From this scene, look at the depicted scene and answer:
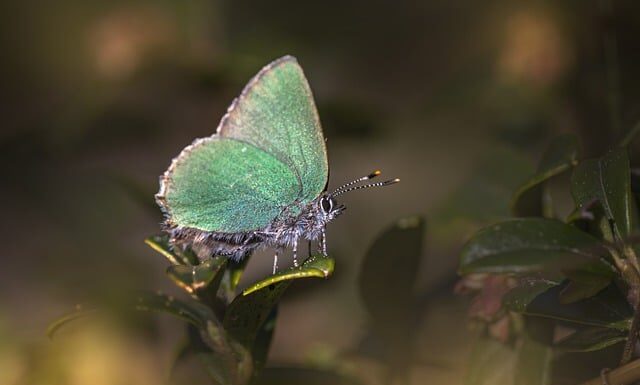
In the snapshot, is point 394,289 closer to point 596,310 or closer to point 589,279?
point 596,310

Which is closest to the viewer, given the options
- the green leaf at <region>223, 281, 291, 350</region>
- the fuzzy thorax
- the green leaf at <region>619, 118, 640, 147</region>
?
the green leaf at <region>223, 281, 291, 350</region>

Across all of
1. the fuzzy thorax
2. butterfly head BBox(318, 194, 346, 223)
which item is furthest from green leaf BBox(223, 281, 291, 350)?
butterfly head BBox(318, 194, 346, 223)

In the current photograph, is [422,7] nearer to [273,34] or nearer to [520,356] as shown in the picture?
[273,34]

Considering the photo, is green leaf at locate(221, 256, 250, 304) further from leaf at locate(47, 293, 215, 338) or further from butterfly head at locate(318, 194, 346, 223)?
butterfly head at locate(318, 194, 346, 223)

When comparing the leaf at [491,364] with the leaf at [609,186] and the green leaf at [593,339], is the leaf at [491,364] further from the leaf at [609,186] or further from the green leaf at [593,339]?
the leaf at [609,186]

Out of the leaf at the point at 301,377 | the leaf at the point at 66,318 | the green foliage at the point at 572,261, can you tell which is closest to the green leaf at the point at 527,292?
the green foliage at the point at 572,261

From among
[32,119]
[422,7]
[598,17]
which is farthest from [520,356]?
[32,119]
